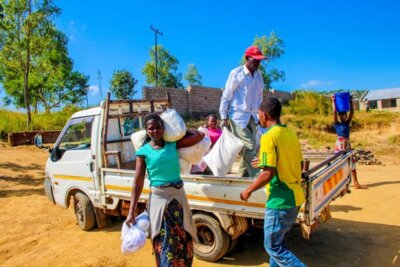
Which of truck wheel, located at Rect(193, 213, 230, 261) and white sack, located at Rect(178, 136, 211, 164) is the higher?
white sack, located at Rect(178, 136, 211, 164)

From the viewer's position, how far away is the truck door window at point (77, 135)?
5.30 m

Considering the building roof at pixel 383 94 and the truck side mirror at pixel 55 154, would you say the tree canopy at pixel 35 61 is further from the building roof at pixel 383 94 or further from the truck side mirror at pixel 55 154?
the building roof at pixel 383 94

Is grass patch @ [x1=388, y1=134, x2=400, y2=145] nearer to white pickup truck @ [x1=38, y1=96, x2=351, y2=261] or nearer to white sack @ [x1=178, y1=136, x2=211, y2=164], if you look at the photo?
white pickup truck @ [x1=38, y1=96, x2=351, y2=261]

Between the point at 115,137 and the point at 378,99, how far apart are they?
4228 cm

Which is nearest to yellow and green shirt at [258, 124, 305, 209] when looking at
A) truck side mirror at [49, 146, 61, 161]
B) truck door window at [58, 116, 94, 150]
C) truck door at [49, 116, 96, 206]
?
truck door at [49, 116, 96, 206]

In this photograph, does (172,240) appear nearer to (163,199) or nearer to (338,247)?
(163,199)

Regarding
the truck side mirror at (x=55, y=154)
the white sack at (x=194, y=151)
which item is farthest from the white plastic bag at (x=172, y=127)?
the truck side mirror at (x=55, y=154)

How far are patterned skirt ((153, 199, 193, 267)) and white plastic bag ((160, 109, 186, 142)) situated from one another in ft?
1.84

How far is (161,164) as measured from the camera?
2984mm

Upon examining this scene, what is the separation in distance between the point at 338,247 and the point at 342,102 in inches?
146

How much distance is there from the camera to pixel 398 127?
64.3ft

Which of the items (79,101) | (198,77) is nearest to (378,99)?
(198,77)

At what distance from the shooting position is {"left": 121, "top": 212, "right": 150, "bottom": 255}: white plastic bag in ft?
9.24

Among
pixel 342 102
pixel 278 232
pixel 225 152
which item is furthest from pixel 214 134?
pixel 342 102
